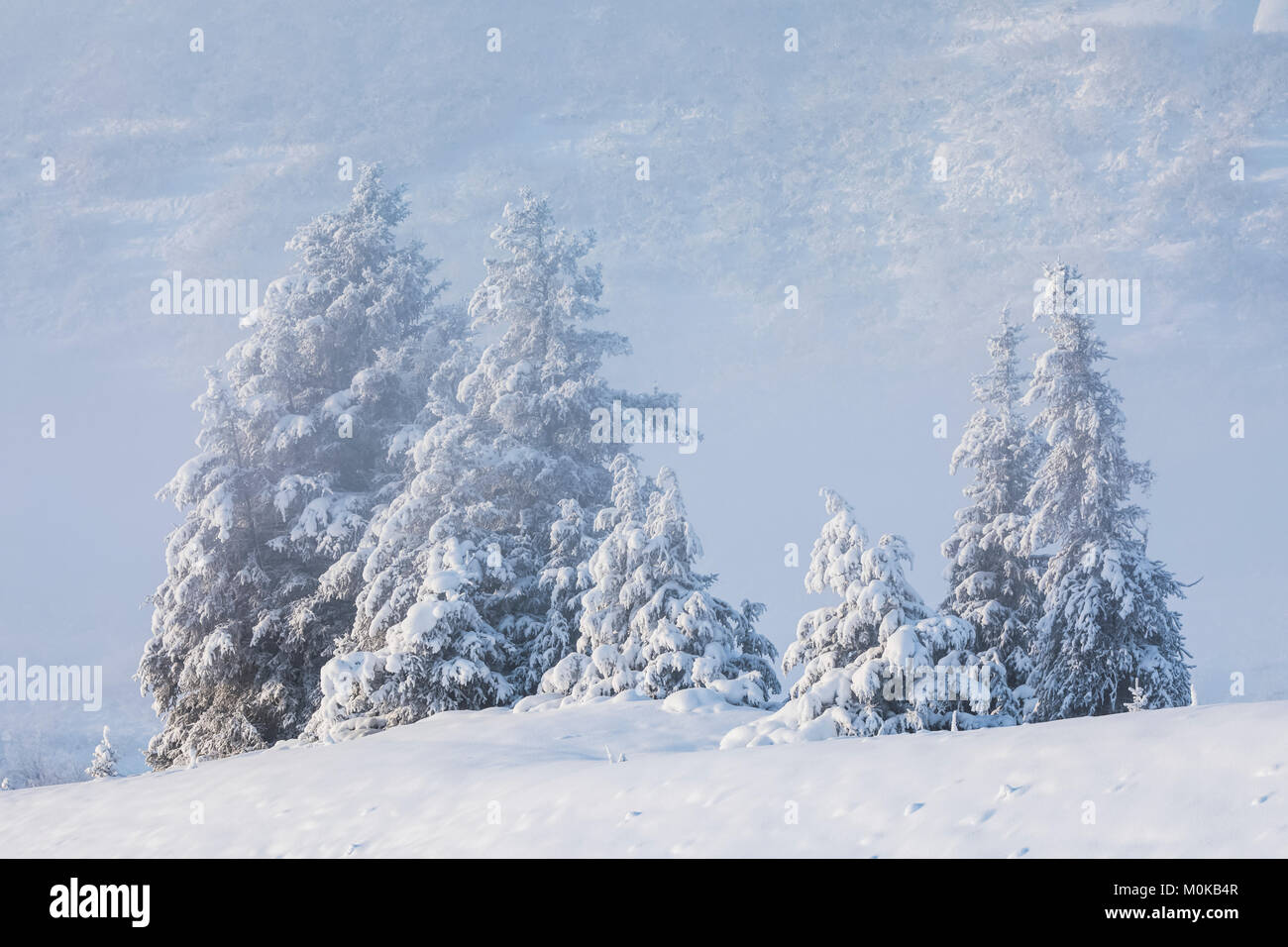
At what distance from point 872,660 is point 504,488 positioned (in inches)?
493

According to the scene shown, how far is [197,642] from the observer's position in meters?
27.9

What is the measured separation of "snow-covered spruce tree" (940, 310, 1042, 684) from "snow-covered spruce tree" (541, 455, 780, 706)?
6428mm

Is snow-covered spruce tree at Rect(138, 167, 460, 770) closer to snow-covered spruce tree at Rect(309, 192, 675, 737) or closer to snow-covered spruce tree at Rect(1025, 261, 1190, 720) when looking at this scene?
snow-covered spruce tree at Rect(309, 192, 675, 737)

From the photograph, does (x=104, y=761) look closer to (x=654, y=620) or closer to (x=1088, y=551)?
(x=654, y=620)

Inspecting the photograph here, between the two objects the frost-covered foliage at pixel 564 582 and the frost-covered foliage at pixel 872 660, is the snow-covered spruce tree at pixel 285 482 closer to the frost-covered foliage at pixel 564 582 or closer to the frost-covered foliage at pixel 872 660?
the frost-covered foliage at pixel 564 582

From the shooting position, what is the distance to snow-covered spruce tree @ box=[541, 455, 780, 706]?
20.5 meters

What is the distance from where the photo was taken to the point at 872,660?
1698cm

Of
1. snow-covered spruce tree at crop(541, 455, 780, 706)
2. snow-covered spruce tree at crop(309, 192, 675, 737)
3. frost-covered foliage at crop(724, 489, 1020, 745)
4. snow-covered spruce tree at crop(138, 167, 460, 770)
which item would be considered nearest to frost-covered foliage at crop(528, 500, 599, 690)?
snow-covered spruce tree at crop(309, 192, 675, 737)

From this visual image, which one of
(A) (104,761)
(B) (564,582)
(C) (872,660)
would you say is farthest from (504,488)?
(A) (104,761)

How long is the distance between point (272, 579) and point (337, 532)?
7.66 ft

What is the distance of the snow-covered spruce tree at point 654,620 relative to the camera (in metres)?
20.5
